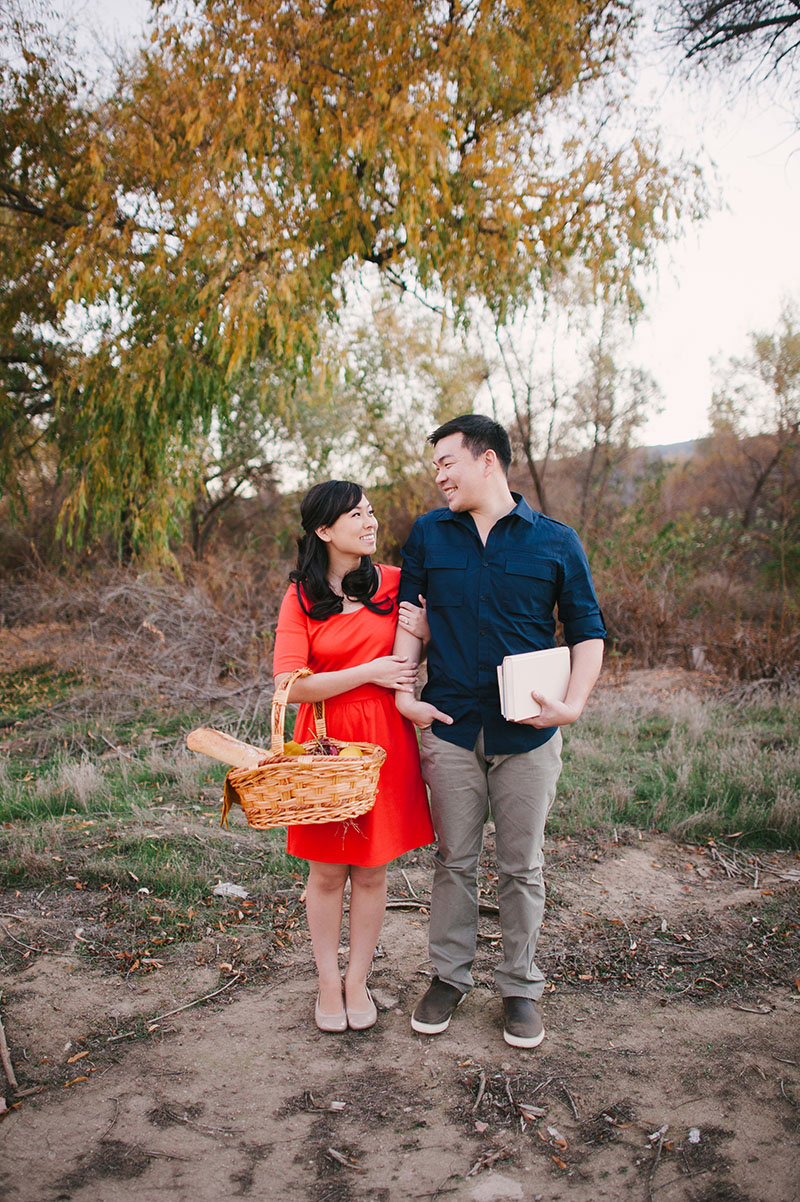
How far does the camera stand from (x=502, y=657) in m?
2.57

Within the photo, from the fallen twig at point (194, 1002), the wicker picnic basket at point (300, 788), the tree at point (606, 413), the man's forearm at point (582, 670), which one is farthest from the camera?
the tree at point (606, 413)

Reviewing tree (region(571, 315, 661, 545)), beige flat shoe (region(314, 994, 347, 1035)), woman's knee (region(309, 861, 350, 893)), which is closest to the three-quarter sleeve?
woman's knee (region(309, 861, 350, 893))

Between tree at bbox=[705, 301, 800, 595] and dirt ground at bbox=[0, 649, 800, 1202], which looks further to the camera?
tree at bbox=[705, 301, 800, 595]

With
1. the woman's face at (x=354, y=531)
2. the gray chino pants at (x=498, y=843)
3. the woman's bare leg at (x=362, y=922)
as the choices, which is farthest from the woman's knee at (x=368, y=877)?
the woman's face at (x=354, y=531)

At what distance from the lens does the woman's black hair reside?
259cm

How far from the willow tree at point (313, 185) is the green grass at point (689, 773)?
4031 mm

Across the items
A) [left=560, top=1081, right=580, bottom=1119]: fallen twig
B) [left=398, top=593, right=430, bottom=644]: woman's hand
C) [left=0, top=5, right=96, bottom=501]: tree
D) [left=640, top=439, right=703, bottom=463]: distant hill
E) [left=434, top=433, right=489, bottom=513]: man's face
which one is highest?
[left=0, top=5, right=96, bottom=501]: tree

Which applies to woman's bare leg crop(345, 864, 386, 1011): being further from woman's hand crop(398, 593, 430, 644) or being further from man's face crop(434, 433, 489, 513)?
man's face crop(434, 433, 489, 513)

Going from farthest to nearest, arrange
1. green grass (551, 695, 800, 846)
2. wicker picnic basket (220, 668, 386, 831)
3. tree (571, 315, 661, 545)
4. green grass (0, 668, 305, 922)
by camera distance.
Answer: tree (571, 315, 661, 545) < green grass (551, 695, 800, 846) < green grass (0, 668, 305, 922) < wicker picnic basket (220, 668, 386, 831)

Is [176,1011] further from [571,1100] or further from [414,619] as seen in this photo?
[414,619]

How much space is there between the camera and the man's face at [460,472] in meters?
2.58

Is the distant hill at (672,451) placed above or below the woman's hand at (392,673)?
above

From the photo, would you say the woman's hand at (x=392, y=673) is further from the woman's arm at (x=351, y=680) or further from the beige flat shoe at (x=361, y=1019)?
the beige flat shoe at (x=361, y=1019)

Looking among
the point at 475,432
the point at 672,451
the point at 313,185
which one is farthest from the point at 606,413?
the point at 475,432
